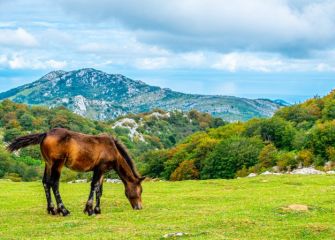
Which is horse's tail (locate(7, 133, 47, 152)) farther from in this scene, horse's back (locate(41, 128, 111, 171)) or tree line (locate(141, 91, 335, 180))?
tree line (locate(141, 91, 335, 180))

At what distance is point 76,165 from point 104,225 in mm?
3394

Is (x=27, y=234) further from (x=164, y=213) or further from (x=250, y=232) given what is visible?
(x=250, y=232)

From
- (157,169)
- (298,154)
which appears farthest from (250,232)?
(157,169)

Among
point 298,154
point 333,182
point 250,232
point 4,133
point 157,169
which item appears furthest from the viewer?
point 4,133

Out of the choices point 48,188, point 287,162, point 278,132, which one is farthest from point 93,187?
point 278,132

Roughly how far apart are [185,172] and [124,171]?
2369 inches

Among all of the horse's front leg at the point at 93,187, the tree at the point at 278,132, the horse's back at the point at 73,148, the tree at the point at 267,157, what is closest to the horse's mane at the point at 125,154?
the horse's back at the point at 73,148

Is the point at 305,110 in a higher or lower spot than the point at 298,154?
higher

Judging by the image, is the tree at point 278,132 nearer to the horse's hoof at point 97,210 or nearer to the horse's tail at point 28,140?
the horse's hoof at point 97,210

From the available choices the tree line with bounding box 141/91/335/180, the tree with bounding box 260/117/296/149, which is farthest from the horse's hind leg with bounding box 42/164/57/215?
the tree with bounding box 260/117/296/149

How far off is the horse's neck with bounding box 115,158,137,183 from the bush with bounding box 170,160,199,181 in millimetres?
58122

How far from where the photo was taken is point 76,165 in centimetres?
1877

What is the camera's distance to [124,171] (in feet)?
64.9

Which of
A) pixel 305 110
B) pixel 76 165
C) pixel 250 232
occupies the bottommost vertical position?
pixel 250 232
